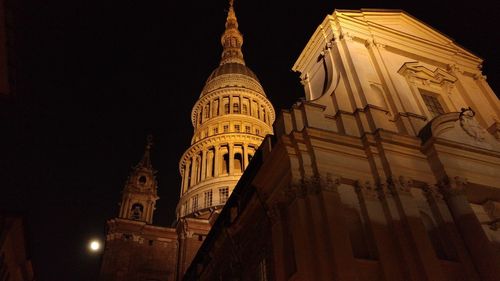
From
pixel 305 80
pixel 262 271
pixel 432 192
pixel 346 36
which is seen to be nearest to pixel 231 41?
pixel 305 80

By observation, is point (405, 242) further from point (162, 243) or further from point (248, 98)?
point (248, 98)

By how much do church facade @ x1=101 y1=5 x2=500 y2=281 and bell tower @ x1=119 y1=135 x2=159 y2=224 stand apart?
16.5 m

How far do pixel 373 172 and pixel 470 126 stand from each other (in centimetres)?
638

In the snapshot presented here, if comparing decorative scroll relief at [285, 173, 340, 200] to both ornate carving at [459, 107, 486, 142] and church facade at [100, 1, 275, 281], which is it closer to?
ornate carving at [459, 107, 486, 142]

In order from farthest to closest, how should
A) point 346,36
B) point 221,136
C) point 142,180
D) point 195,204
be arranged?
point 221,136 < point 195,204 < point 142,180 < point 346,36

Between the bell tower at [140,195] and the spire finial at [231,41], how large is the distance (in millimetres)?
27805

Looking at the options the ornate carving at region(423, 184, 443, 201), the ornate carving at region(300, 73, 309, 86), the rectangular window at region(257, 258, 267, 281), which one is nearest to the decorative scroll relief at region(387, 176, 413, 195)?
the ornate carving at region(423, 184, 443, 201)

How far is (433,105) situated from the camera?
24000 mm

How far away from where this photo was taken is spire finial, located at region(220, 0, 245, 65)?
2805 inches

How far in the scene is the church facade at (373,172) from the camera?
15500 millimetres

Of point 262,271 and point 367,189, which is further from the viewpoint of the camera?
point 262,271

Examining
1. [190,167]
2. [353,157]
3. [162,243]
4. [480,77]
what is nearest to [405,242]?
[353,157]

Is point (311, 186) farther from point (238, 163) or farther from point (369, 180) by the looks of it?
point (238, 163)

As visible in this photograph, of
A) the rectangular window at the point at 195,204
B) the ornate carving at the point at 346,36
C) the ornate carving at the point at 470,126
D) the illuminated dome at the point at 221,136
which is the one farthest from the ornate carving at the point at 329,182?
the rectangular window at the point at 195,204
